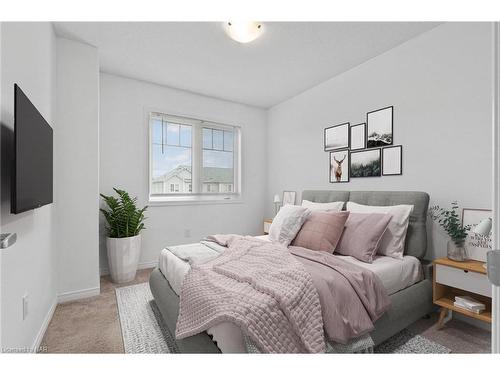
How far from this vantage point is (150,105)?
362cm

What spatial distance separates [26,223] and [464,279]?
3.11 meters

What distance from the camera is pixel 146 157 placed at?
361 centimetres

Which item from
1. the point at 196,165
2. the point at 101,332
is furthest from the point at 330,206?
the point at 101,332

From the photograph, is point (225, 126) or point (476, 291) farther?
point (225, 126)

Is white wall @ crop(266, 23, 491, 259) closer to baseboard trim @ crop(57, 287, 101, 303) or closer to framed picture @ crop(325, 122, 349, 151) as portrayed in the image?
framed picture @ crop(325, 122, 349, 151)

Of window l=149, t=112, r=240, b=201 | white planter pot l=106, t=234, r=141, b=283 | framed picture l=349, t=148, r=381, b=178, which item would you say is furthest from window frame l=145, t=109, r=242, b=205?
framed picture l=349, t=148, r=381, b=178

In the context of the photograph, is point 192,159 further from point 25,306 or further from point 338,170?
point 25,306

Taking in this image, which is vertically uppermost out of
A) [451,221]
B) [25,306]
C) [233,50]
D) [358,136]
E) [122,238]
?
[233,50]

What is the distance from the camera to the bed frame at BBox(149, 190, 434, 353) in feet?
4.85

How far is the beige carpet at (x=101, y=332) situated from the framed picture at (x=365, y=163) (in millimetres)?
1529

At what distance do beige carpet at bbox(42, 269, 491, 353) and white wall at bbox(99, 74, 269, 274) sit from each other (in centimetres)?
108

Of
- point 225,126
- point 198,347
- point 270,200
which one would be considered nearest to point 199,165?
point 225,126

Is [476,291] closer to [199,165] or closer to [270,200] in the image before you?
[270,200]

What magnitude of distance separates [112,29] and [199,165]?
7.09 feet
